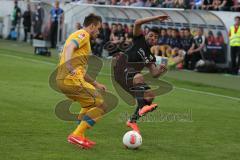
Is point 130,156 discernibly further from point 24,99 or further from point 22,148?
point 24,99

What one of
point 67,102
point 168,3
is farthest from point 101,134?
point 168,3

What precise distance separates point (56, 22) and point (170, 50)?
31.7ft

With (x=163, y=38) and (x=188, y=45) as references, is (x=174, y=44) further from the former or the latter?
(x=188, y=45)

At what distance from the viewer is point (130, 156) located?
31.8 feet

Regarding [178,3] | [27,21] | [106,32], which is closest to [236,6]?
[178,3]

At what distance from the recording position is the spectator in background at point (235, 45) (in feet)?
84.2

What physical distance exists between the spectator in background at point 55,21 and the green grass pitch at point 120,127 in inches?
544

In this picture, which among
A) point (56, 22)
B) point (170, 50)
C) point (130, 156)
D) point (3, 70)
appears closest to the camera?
point (130, 156)

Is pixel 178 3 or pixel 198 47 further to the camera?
pixel 178 3

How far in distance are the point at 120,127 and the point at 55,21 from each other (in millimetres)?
23136

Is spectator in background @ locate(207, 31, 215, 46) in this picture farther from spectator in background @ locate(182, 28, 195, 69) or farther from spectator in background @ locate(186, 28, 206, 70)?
spectator in background @ locate(182, 28, 195, 69)

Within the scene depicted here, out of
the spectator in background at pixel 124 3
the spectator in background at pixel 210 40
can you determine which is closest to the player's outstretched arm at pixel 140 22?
the spectator in background at pixel 210 40

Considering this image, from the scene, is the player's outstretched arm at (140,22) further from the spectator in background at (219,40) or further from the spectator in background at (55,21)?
the spectator in background at (55,21)

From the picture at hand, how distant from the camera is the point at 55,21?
1374 inches
